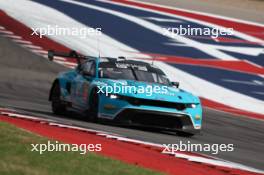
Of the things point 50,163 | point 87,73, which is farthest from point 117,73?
point 50,163

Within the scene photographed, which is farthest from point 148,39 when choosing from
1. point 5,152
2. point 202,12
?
point 5,152

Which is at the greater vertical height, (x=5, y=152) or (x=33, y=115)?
(x=5, y=152)

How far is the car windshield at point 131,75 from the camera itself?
13742 millimetres

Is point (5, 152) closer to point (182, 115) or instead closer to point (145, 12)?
point (182, 115)

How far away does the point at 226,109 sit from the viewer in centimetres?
2125

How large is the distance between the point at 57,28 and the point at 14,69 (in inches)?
162

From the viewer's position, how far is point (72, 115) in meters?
15.3

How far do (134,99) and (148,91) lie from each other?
0.31m

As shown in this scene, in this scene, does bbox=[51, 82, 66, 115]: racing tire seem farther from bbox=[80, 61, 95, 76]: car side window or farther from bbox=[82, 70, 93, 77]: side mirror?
bbox=[82, 70, 93, 77]: side mirror

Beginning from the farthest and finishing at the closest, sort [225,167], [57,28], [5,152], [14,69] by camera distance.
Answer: [57,28]
[14,69]
[225,167]
[5,152]

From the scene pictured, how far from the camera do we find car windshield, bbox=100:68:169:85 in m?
13.7

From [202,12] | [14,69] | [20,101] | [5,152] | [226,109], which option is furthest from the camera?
[202,12]

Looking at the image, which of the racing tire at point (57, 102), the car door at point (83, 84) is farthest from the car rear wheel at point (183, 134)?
the racing tire at point (57, 102)

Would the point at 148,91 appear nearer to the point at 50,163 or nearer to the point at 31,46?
the point at 50,163
